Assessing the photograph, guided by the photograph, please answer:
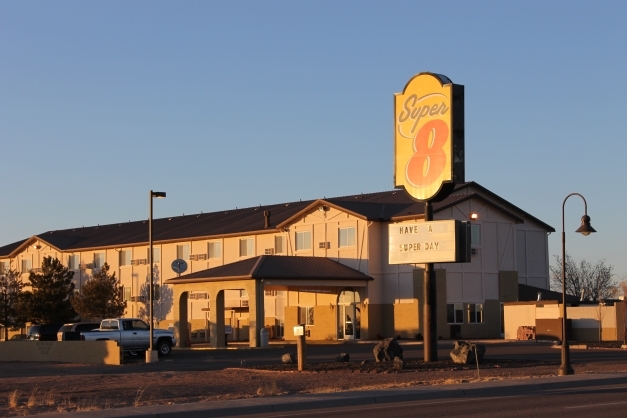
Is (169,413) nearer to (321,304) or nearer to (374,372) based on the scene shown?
(374,372)

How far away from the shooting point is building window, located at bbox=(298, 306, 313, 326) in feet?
199

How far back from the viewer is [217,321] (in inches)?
2062

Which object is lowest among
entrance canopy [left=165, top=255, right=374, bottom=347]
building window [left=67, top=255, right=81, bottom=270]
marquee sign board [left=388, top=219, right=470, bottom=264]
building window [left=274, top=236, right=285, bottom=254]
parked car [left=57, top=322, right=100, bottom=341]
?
parked car [left=57, top=322, right=100, bottom=341]

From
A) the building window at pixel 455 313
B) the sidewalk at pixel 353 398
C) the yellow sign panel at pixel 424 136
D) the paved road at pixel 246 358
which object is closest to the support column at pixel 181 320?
the paved road at pixel 246 358

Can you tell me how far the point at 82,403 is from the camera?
849 inches

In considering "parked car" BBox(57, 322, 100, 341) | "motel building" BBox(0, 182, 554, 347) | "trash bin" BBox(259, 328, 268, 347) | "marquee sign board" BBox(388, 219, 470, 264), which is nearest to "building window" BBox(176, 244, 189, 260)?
"motel building" BBox(0, 182, 554, 347)

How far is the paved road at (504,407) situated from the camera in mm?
17266

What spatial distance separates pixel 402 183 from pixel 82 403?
14.7 m

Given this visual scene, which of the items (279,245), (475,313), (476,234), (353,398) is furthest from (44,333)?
(353,398)

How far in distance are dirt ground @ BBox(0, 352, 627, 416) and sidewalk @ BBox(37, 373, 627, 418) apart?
1311 mm

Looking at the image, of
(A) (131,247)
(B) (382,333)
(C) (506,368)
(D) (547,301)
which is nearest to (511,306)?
(D) (547,301)

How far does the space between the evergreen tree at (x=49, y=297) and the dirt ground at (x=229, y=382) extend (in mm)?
39603

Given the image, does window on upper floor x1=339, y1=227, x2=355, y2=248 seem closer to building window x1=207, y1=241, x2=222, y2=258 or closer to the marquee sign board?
building window x1=207, y1=241, x2=222, y2=258

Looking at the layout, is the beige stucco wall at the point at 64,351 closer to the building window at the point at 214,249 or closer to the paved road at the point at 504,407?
the paved road at the point at 504,407
